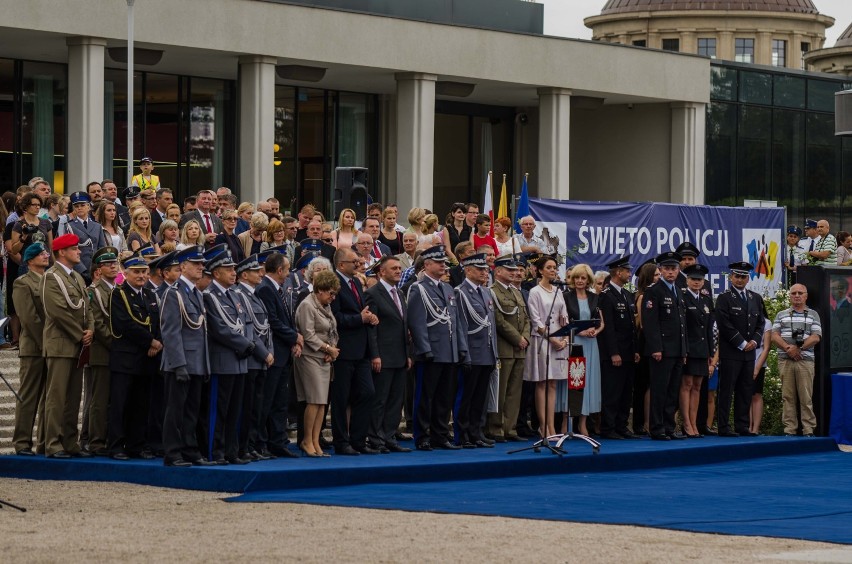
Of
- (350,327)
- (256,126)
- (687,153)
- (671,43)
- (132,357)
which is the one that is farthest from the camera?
(671,43)

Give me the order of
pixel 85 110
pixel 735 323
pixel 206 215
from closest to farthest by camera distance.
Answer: pixel 735 323, pixel 206 215, pixel 85 110

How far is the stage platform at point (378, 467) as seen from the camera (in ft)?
44.3

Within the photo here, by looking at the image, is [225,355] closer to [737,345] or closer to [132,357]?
[132,357]

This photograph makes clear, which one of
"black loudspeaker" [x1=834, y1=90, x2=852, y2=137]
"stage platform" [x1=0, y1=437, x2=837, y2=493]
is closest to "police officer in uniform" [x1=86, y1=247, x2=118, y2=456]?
"stage platform" [x1=0, y1=437, x2=837, y2=493]

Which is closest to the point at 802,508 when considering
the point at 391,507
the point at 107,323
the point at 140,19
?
the point at 391,507

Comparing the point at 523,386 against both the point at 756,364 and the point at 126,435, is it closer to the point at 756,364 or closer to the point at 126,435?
the point at 756,364

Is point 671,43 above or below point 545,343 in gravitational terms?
above

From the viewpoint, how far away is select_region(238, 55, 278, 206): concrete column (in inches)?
1185

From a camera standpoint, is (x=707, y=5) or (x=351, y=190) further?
(x=707, y=5)

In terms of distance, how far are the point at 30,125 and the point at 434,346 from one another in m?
16.0

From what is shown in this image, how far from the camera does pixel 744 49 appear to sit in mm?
103000

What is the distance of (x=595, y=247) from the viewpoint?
22.7m

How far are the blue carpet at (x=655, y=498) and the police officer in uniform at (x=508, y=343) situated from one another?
1.78 metres

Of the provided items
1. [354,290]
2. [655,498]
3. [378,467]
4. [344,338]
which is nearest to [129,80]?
[354,290]
